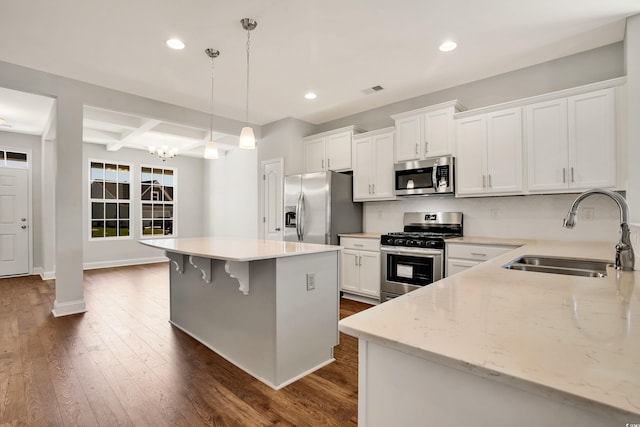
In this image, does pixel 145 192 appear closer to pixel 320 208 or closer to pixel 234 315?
pixel 320 208

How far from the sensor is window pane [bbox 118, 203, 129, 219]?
23.8 ft

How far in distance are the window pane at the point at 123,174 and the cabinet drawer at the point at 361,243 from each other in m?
5.73

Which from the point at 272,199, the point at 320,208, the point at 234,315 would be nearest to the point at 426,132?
the point at 320,208

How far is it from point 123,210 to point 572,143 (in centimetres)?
816

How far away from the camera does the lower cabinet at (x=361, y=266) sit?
4020 mm

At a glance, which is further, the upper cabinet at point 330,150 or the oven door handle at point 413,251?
the upper cabinet at point 330,150

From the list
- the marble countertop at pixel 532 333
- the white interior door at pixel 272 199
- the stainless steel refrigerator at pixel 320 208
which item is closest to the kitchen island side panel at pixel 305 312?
the marble countertop at pixel 532 333

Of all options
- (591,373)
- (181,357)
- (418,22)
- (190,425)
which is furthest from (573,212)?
(181,357)

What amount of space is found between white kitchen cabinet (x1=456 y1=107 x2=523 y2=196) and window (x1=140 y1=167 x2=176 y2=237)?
22.8 ft

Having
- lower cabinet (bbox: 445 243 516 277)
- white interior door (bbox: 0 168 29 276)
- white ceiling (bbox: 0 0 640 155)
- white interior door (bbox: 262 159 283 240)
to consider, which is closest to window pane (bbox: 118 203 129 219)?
white interior door (bbox: 0 168 29 276)

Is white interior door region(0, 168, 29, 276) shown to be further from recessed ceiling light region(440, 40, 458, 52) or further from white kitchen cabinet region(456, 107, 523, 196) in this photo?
white kitchen cabinet region(456, 107, 523, 196)

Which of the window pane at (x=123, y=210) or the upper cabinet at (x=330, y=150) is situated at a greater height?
the upper cabinet at (x=330, y=150)

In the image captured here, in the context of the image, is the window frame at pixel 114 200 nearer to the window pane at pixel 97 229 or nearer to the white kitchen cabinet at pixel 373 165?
the window pane at pixel 97 229

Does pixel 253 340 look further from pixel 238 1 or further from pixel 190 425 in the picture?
pixel 238 1
